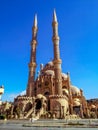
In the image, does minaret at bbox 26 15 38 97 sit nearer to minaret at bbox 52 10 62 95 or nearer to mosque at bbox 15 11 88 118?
mosque at bbox 15 11 88 118

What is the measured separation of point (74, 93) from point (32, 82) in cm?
1302

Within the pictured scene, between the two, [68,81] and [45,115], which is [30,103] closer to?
[45,115]

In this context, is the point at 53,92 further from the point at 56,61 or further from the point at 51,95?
the point at 56,61

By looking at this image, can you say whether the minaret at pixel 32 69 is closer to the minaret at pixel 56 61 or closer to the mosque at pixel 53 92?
the mosque at pixel 53 92

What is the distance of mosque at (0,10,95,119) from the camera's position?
4134 cm

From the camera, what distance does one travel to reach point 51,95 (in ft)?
146

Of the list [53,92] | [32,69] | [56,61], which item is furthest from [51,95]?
[32,69]

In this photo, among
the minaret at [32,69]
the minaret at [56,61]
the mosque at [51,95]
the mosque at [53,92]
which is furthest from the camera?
the minaret at [32,69]

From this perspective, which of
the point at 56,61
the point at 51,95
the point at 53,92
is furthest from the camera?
the point at 56,61

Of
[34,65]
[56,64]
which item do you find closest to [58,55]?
[56,64]

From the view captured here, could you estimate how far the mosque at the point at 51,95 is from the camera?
41344mm

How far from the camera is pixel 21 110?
134ft

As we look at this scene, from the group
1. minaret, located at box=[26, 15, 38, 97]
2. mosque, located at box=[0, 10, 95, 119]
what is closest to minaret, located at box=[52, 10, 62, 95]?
mosque, located at box=[0, 10, 95, 119]

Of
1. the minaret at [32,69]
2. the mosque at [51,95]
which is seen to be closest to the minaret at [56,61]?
the mosque at [51,95]
